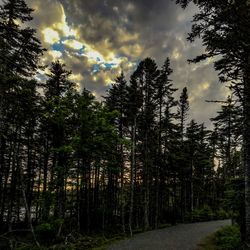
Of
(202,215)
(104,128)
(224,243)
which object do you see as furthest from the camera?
(202,215)

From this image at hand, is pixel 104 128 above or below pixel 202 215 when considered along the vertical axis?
above

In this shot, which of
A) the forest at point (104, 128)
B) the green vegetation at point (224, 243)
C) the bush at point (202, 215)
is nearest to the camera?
the forest at point (104, 128)

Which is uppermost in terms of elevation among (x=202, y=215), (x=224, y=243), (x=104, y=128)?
(x=104, y=128)

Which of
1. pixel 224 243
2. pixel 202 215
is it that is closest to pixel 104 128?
pixel 224 243

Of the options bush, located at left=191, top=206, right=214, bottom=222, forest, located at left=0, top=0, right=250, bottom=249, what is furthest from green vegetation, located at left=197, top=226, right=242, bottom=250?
bush, located at left=191, top=206, right=214, bottom=222

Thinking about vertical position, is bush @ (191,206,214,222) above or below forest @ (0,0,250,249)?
below

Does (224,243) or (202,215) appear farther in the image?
(202,215)

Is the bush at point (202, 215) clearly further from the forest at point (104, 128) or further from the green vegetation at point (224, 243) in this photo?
the green vegetation at point (224, 243)

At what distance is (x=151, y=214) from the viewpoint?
31.0 meters

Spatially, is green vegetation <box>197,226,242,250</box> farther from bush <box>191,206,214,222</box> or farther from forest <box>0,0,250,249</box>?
bush <box>191,206,214,222</box>

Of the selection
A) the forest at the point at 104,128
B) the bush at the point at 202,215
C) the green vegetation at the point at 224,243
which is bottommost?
the bush at the point at 202,215

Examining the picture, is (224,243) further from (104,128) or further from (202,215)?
(202,215)

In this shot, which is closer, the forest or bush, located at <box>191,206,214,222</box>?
the forest

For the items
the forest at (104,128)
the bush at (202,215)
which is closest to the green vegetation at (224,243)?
the forest at (104,128)
